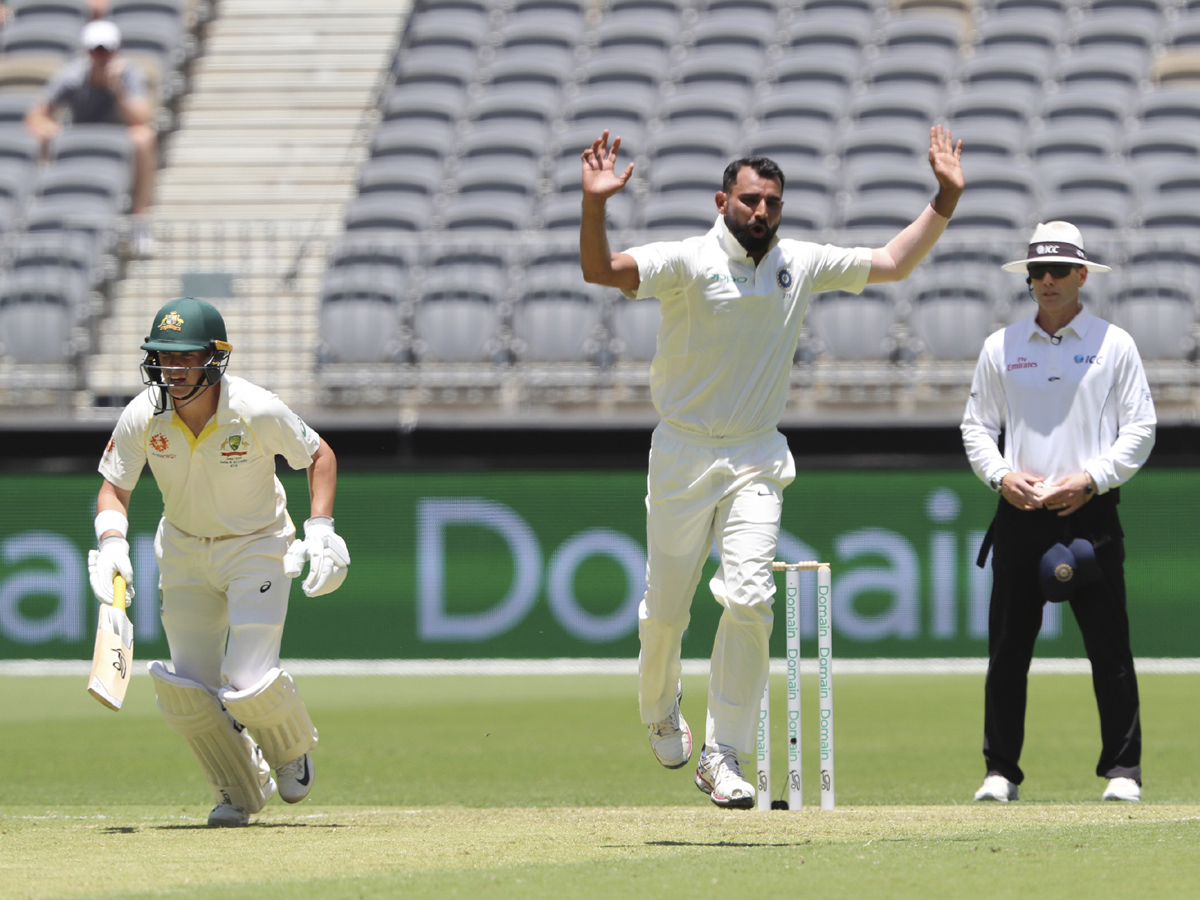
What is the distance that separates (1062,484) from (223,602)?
10.7 ft

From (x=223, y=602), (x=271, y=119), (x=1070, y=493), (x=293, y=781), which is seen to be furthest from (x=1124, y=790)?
(x=271, y=119)

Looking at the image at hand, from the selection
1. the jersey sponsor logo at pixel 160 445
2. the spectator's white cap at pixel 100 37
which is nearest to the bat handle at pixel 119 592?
the jersey sponsor logo at pixel 160 445

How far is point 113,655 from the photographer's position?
5723 mm

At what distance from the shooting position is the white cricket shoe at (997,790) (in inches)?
263

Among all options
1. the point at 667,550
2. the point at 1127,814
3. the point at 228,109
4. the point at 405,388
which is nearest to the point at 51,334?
the point at 405,388

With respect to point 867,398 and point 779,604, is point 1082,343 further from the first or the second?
point 779,604

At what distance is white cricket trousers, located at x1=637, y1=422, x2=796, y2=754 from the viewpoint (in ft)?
18.9

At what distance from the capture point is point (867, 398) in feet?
39.9

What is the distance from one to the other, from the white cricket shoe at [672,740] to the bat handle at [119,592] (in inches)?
75.7

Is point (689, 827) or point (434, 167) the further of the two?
point (434, 167)

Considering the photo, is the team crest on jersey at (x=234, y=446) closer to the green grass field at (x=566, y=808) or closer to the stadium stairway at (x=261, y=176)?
the green grass field at (x=566, y=808)

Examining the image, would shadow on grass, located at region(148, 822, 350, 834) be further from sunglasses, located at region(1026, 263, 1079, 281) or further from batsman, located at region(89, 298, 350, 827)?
sunglasses, located at region(1026, 263, 1079, 281)

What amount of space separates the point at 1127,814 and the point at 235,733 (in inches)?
124

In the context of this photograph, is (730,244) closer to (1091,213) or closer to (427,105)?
(1091,213)
